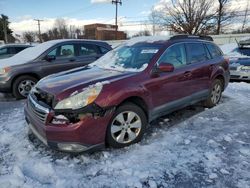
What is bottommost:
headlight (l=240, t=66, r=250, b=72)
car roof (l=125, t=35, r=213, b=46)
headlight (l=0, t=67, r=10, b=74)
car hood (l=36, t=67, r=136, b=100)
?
headlight (l=240, t=66, r=250, b=72)

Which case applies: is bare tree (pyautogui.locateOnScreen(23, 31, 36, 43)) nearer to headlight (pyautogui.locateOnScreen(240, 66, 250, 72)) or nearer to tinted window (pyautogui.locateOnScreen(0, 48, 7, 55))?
tinted window (pyautogui.locateOnScreen(0, 48, 7, 55))

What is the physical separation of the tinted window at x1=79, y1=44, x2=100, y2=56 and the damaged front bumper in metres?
4.57

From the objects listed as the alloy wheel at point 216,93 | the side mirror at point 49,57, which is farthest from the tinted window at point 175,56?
the side mirror at point 49,57

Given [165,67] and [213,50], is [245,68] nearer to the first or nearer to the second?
[213,50]

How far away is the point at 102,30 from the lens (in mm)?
53969

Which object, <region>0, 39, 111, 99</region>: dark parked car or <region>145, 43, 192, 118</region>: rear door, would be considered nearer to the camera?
<region>145, 43, 192, 118</region>: rear door

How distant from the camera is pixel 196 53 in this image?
16.7 feet

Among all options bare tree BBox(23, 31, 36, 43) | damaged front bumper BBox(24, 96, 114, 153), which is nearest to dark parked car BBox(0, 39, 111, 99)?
damaged front bumper BBox(24, 96, 114, 153)

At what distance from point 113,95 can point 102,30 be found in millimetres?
52617

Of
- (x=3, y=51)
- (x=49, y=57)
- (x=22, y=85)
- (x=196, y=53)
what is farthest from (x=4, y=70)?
(x=3, y=51)

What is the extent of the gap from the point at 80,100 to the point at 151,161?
1238 millimetres

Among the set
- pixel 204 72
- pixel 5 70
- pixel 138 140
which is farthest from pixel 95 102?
pixel 5 70

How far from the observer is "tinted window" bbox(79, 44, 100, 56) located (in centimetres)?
765

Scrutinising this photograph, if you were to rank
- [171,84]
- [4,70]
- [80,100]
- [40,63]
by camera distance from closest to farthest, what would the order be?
[80,100], [171,84], [4,70], [40,63]
